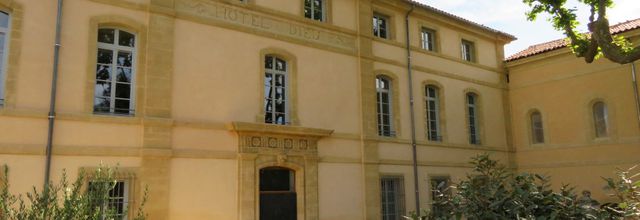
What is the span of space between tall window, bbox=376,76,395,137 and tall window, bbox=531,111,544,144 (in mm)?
6045

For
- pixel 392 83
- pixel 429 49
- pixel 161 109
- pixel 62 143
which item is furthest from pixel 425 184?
pixel 62 143

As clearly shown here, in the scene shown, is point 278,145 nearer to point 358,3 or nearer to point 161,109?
point 161,109

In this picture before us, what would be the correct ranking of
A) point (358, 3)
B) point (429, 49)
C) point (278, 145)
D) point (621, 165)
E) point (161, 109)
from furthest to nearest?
point (429, 49) < point (621, 165) < point (358, 3) < point (278, 145) < point (161, 109)

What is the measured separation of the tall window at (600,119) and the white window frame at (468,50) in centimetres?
408

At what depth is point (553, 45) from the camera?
18328 mm

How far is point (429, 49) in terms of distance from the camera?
16.9 metres

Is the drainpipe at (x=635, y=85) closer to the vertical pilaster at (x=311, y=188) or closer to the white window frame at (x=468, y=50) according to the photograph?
the white window frame at (x=468, y=50)

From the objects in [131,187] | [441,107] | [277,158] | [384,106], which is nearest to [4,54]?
[131,187]

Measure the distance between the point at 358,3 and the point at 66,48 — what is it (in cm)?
773

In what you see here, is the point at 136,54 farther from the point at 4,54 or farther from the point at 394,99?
the point at 394,99

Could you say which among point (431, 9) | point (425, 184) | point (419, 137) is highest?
point (431, 9)

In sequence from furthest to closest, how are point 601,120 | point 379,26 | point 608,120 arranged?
point 601,120
point 608,120
point 379,26

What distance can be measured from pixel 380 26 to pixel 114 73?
7.97 metres

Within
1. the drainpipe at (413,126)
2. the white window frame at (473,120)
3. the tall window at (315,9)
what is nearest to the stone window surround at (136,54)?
the tall window at (315,9)
